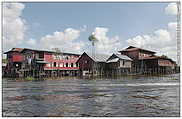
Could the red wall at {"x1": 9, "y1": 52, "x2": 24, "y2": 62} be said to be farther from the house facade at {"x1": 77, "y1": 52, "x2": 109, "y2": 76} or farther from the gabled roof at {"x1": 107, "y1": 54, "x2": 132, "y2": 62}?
the gabled roof at {"x1": 107, "y1": 54, "x2": 132, "y2": 62}

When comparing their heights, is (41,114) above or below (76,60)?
below

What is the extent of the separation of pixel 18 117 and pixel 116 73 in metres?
28.8

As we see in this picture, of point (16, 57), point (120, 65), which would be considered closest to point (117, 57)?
point (120, 65)

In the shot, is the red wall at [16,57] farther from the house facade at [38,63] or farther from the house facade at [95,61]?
the house facade at [95,61]

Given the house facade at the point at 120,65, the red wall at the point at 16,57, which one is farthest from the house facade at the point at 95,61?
the red wall at the point at 16,57

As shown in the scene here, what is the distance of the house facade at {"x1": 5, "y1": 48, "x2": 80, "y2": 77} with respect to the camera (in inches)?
1304

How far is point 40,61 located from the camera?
3303 centimetres

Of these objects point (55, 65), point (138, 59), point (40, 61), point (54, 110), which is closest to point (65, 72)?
point (55, 65)

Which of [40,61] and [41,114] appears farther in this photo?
[40,61]

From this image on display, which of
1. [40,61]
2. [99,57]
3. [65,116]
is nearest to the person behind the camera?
[65,116]

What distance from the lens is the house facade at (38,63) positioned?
33125 millimetres

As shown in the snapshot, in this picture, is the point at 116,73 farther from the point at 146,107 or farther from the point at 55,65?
the point at 146,107

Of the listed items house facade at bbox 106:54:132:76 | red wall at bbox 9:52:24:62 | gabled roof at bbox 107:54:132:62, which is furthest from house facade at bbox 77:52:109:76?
red wall at bbox 9:52:24:62

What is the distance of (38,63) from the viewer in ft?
111
